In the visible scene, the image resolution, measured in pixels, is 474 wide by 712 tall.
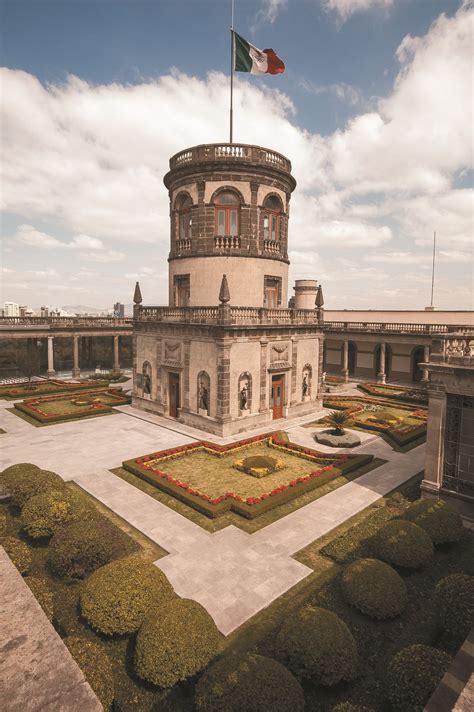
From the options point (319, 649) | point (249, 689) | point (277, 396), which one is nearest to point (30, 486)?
point (249, 689)

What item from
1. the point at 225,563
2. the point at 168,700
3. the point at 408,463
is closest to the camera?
the point at 168,700

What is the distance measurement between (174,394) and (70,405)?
10.7 metres

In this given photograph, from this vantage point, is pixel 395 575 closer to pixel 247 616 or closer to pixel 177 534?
pixel 247 616

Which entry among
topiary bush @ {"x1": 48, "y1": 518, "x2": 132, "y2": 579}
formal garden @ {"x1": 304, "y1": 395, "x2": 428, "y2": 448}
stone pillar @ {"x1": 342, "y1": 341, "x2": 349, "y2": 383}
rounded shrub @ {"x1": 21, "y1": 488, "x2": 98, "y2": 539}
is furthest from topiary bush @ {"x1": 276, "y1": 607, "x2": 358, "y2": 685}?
stone pillar @ {"x1": 342, "y1": 341, "x2": 349, "y2": 383}

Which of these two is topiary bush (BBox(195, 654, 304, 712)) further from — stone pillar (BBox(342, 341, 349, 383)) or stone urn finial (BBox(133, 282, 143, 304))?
stone pillar (BBox(342, 341, 349, 383))

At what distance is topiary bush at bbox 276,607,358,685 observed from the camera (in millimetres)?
8734

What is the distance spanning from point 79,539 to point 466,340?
1625 cm

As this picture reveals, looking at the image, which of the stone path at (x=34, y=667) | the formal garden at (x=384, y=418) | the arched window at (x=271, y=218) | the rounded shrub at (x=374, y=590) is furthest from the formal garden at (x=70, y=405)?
the rounded shrub at (x=374, y=590)

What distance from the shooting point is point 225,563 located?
13.7 metres

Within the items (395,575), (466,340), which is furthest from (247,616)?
(466,340)

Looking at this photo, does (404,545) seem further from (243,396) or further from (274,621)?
(243,396)

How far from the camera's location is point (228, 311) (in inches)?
1018

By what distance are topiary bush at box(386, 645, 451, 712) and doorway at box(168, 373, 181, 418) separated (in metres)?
23.9

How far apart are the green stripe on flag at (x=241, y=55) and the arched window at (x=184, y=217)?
9.11 meters
